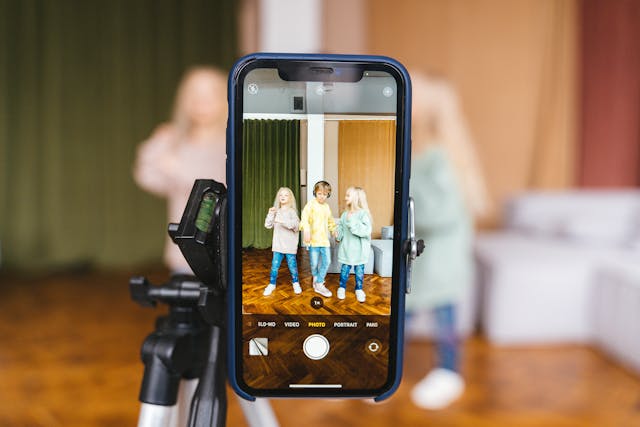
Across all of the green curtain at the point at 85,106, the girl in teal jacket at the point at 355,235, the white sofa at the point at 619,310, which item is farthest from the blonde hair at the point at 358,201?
the green curtain at the point at 85,106

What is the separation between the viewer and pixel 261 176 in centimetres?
35

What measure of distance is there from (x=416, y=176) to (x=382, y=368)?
139 centimetres

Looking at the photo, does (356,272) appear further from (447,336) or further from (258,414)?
(447,336)

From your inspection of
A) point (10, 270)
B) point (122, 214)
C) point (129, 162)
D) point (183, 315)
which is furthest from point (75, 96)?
point (183, 315)

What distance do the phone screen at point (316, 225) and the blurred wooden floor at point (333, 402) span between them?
1.10 metres

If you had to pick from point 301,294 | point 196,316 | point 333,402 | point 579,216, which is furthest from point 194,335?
point 579,216

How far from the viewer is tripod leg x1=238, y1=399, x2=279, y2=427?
470mm

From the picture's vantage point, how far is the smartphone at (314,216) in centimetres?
34

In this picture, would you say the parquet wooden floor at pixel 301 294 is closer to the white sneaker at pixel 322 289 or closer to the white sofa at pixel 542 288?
the white sneaker at pixel 322 289

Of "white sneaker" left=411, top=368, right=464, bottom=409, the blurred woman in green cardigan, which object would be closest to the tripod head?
the blurred woman in green cardigan

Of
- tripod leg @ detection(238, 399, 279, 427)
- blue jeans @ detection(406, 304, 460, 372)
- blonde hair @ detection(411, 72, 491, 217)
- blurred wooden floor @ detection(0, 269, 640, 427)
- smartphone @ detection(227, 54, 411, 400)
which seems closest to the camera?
smartphone @ detection(227, 54, 411, 400)

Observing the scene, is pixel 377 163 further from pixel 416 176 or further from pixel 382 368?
pixel 416 176

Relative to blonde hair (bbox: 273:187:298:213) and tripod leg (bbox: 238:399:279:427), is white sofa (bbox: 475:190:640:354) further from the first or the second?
blonde hair (bbox: 273:187:298:213)

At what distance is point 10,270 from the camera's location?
4004 mm
